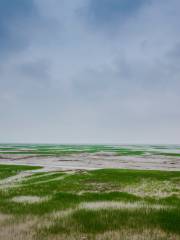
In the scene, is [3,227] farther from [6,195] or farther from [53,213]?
[6,195]

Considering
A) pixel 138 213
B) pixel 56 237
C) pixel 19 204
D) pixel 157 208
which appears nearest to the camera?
pixel 56 237

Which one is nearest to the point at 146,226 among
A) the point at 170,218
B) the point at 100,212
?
the point at 170,218

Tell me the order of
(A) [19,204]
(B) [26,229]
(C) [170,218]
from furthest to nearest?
(A) [19,204] → (C) [170,218] → (B) [26,229]

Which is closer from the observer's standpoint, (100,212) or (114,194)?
(100,212)

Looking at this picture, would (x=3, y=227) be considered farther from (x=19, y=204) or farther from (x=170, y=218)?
(x=170, y=218)

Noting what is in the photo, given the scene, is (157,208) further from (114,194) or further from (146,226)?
(114,194)

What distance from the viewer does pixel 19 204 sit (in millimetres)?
13227

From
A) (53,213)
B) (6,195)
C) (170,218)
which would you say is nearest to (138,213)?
(170,218)

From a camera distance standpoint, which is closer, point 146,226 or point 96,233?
point 96,233

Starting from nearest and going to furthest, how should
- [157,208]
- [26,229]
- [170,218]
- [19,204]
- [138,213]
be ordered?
[26,229] < [170,218] < [138,213] < [157,208] < [19,204]

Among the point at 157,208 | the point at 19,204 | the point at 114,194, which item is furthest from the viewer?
the point at 114,194

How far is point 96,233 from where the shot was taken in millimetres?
8562

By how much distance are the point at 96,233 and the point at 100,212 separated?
2.63m

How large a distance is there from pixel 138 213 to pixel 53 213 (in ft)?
13.6
